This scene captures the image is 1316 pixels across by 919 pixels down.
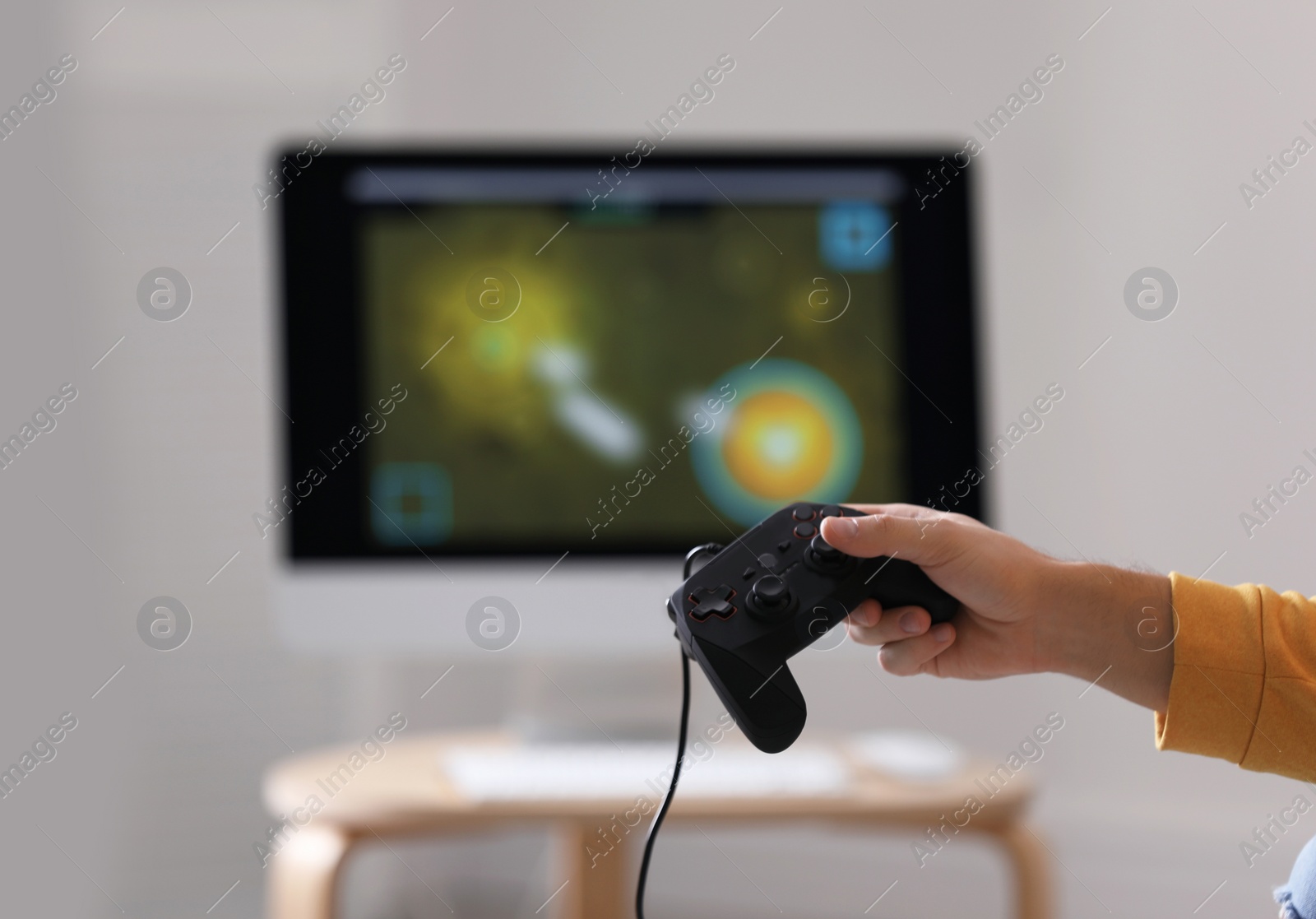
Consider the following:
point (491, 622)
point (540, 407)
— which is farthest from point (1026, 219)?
point (491, 622)

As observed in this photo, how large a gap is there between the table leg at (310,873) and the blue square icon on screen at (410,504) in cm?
34

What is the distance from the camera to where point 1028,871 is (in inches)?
45.0

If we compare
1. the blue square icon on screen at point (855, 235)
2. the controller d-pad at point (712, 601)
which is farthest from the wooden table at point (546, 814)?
the blue square icon on screen at point (855, 235)

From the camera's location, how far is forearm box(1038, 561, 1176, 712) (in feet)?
2.56

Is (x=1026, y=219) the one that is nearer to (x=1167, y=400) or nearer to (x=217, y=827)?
(x=1167, y=400)

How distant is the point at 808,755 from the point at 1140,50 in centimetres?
129

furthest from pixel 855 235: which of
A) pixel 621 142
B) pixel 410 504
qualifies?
pixel 410 504

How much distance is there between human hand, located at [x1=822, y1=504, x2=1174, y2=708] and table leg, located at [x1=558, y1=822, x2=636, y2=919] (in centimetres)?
69

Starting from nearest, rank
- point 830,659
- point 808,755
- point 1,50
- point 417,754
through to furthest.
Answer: point 808,755
point 417,754
point 1,50
point 830,659

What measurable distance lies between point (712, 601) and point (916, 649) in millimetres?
191

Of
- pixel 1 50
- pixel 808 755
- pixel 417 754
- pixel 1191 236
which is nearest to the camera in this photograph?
pixel 808 755

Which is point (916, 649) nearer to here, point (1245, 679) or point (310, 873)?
point (1245, 679)

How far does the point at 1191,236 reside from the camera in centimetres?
171

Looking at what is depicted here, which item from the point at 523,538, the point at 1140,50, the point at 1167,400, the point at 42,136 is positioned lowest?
the point at 42,136
